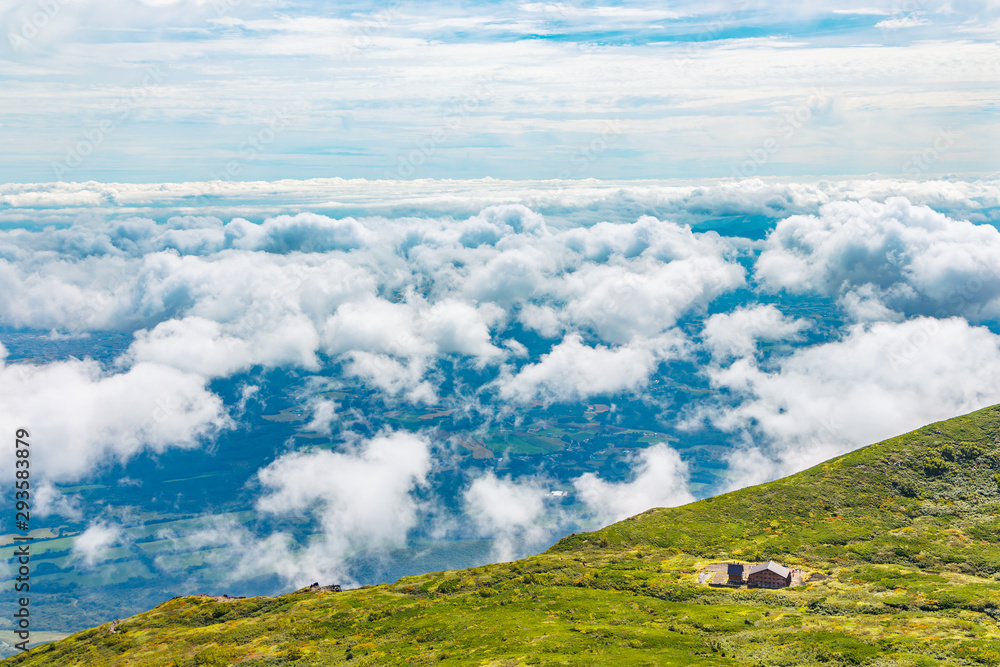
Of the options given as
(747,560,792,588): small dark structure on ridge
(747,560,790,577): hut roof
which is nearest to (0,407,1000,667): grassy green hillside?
(747,560,792,588): small dark structure on ridge

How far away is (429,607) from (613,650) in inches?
1512

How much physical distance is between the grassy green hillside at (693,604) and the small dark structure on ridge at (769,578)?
3.50 meters

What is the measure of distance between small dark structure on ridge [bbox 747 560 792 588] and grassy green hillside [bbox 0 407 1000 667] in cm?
350

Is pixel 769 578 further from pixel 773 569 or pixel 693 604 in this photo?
pixel 693 604

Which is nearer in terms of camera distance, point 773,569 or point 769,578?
point 769,578

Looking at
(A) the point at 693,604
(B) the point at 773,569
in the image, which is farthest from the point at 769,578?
(A) the point at 693,604

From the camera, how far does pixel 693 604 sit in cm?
8888

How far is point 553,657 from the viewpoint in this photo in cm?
6638

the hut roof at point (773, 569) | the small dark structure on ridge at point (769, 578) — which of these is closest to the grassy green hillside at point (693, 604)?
the small dark structure on ridge at point (769, 578)

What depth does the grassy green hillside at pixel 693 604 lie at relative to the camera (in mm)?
67500

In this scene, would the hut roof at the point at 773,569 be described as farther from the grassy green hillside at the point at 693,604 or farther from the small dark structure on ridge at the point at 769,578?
the grassy green hillside at the point at 693,604

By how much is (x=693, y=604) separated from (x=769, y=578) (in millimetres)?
15957

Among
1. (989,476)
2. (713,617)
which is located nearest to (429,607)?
(713,617)

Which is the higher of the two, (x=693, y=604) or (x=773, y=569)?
(x=773, y=569)
